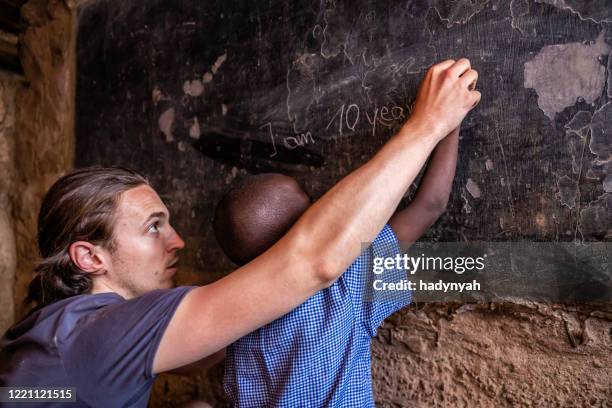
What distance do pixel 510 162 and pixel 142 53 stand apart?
1.72 meters

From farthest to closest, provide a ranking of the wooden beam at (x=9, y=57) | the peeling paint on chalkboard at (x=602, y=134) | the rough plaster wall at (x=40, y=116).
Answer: the wooden beam at (x=9, y=57)
the rough plaster wall at (x=40, y=116)
the peeling paint on chalkboard at (x=602, y=134)

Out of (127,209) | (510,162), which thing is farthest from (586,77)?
(127,209)

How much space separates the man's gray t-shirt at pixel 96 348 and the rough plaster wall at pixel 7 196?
2045mm

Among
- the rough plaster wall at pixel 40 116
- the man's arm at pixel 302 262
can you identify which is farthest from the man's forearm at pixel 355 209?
the rough plaster wall at pixel 40 116

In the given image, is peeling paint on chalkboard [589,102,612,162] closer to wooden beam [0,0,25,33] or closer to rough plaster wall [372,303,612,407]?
rough plaster wall [372,303,612,407]

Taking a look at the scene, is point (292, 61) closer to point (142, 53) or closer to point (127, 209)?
point (127, 209)

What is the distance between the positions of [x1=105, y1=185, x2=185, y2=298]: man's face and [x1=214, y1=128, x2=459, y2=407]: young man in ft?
1.13

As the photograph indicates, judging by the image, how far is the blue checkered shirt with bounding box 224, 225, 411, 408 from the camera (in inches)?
42.8

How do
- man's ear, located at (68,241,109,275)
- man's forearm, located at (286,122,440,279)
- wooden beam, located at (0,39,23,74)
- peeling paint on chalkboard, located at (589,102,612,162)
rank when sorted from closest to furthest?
1. man's forearm, located at (286,122,440,279)
2. peeling paint on chalkboard, located at (589,102,612,162)
3. man's ear, located at (68,241,109,275)
4. wooden beam, located at (0,39,23,74)

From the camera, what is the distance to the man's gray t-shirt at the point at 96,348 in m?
1.04

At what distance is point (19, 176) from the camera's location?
292 cm

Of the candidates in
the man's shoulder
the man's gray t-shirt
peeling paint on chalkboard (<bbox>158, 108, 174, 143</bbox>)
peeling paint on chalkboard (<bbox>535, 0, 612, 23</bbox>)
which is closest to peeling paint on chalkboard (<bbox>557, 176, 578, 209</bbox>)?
peeling paint on chalkboard (<bbox>535, 0, 612, 23</bbox>)

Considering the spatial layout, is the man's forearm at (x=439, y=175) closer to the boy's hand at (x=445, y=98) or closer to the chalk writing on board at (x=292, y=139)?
the boy's hand at (x=445, y=98)

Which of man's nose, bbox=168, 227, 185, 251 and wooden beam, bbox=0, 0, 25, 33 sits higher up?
wooden beam, bbox=0, 0, 25, 33
